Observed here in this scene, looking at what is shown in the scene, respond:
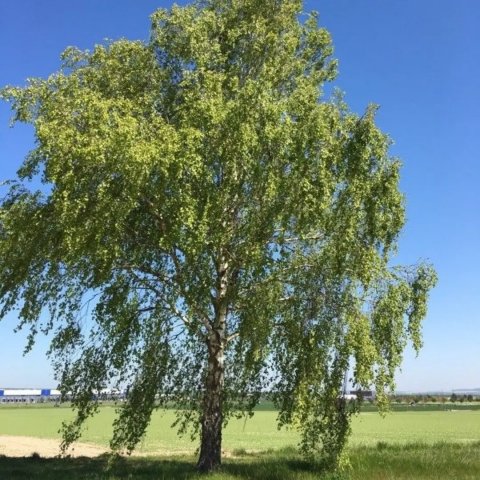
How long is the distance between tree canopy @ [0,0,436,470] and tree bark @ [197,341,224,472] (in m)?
0.05

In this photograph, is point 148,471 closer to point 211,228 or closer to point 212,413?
point 212,413

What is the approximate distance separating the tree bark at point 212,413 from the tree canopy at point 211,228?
0.17ft

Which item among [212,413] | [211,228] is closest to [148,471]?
[212,413]

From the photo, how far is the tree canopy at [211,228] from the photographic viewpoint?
1623 centimetres

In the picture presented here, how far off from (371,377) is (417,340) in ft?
8.19

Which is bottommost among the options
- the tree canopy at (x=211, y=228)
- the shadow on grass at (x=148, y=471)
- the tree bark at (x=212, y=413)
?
the shadow on grass at (x=148, y=471)

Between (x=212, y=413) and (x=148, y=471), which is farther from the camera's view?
(x=148, y=471)

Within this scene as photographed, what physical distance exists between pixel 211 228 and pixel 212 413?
622 cm

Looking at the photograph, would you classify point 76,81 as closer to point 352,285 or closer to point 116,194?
point 116,194

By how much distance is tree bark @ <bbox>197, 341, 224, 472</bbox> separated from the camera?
1966cm

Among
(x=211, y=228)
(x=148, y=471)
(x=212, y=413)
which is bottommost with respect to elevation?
(x=148, y=471)

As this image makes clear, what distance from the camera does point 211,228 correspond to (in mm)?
16906

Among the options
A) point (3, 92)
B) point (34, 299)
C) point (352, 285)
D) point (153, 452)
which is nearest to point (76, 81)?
point (3, 92)

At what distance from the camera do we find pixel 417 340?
19.1 meters
